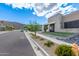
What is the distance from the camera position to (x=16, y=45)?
6.38 metres

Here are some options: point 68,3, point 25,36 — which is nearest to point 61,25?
point 68,3

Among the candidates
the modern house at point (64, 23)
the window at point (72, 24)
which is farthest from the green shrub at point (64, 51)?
the window at point (72, 24)

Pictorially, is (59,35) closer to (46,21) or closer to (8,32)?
(46,21)

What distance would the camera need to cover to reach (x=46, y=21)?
678 cm

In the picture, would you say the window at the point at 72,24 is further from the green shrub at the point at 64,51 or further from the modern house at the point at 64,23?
the green shrub at the point at 64,51

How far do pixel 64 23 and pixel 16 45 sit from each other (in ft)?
6.30

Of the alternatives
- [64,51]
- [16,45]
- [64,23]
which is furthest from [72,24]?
[16,45]

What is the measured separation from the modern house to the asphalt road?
110 centimetres

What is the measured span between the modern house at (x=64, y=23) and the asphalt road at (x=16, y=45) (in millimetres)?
1096

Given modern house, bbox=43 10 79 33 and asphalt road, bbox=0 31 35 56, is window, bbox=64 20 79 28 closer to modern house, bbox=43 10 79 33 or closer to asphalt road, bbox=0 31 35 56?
modern house, bbox=43 10 79 33

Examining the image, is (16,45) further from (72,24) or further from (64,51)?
(72,24)

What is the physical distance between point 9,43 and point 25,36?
0.86m

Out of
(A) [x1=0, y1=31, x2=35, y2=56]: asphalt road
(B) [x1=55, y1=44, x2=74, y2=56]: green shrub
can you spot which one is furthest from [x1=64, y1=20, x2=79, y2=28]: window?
(A) [x1=0, y1=31, x2=35, y2=56]: asphalt road

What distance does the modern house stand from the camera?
20.8 feet
